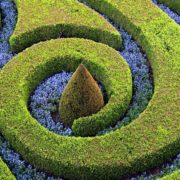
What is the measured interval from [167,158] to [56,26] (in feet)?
16.7

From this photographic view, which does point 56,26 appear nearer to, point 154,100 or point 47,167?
point 154,100

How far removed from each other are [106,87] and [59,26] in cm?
266

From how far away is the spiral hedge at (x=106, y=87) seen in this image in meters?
9.00

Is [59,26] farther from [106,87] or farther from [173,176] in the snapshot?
[173,176]

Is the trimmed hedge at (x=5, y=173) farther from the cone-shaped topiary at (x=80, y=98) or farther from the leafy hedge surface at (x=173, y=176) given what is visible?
the leafy hedge surface at (x=173, y=176)

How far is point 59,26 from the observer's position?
1244 cm

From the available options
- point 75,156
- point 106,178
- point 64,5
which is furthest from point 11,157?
point 64,5

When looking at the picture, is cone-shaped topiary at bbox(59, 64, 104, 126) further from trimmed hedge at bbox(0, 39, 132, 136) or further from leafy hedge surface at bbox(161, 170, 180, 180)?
leafy hedge surface at bbox(161, 170, 180, 180)

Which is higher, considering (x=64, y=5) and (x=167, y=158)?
(x=167, y=158)

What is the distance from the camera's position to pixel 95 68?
36.6 ft

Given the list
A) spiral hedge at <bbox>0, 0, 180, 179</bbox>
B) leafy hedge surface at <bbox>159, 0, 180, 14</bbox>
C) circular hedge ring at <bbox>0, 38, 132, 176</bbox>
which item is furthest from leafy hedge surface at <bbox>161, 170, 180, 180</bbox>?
leafy hedge surface at <bbox>159, 0, 180, 14</bbox>

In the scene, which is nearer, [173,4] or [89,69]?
[89,69]

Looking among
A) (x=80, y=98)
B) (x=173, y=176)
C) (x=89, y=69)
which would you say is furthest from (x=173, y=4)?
(x=173, y=176)

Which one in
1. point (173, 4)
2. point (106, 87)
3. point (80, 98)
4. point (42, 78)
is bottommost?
point (42, 78)
